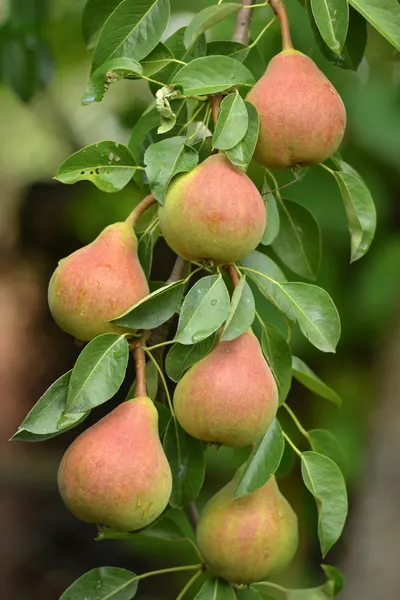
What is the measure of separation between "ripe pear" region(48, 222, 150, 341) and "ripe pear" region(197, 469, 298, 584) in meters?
0.22

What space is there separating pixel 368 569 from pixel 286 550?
1151 millimetres

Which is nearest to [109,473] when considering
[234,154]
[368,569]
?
[234,154]

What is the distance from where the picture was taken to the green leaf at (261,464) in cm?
81

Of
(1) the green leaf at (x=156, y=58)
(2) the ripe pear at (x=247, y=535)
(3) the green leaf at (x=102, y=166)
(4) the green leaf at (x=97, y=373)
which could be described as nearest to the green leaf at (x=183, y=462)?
(2) the ripe pear at (x=247, y=535)

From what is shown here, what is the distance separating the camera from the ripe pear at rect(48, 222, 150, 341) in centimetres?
75

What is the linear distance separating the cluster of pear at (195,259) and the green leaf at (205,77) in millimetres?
30

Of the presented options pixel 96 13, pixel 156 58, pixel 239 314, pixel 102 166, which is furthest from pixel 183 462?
pixel 96 13

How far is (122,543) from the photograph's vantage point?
2.82 m

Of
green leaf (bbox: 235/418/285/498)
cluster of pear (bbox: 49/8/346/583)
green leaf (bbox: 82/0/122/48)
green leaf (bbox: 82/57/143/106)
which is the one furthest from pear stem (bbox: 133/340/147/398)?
green leaf (bbox: 82/0/122/48)

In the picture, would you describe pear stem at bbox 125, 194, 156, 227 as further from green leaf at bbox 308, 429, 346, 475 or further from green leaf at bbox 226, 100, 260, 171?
green leaf at bbox 308, 429, 346, 475

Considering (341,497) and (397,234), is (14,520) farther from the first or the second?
(341,497)

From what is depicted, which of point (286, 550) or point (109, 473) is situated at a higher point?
point (109, 473)

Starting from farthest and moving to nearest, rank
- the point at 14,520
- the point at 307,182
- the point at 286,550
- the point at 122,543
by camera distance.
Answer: the point at 14,520 < the point at 122,543 < the point at 307,182 < the point at 286,550

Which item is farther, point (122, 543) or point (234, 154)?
point (122, 543)
